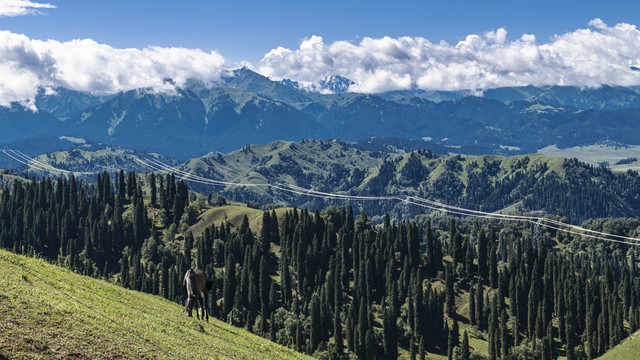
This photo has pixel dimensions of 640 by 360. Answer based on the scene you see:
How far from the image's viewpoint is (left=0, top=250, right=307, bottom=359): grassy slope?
126ft

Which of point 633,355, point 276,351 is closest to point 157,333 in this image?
point 276,351

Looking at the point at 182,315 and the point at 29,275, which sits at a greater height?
the point at 29,275

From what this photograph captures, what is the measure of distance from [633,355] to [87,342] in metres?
211

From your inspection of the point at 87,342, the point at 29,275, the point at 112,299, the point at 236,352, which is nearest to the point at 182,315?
the point at 112,299

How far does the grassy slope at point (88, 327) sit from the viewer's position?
3831 cm

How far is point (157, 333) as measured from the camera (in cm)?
5084

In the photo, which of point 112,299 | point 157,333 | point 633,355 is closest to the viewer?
point 157,333

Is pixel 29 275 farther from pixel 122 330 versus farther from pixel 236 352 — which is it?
pixel 236 352

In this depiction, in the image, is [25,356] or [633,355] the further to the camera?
[633,355]

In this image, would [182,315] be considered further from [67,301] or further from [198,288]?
[67,301]

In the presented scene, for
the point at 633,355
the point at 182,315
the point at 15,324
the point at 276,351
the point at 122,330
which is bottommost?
the point at 633,355

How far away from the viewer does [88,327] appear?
1698 inches

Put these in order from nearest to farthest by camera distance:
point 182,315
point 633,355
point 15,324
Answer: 1. point 15,324
2. point 182,315
3. point 633,355

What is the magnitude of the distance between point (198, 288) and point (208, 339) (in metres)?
5.28
